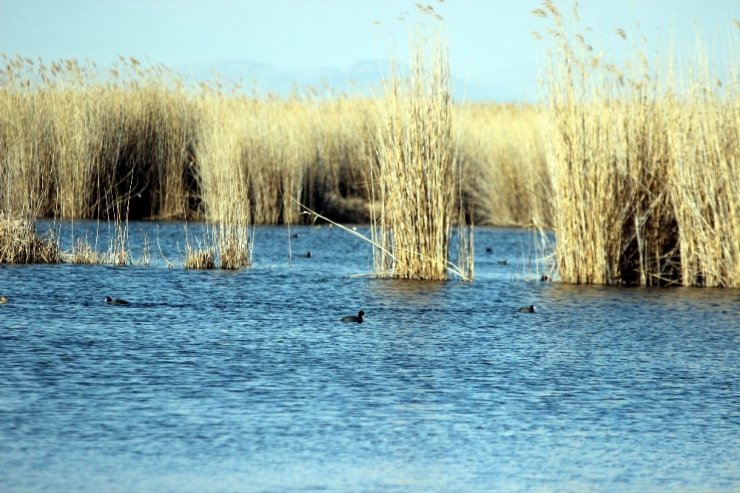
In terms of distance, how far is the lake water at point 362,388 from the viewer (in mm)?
5340

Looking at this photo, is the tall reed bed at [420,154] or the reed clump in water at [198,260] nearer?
the tall reed bed at [420,154]

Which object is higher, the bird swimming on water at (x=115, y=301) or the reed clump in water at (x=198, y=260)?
the reed clump in water at (x=198, y=260)

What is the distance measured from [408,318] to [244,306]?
5.05ft

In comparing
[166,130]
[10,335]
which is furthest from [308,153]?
[10,335]

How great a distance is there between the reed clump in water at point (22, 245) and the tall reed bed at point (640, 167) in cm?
566

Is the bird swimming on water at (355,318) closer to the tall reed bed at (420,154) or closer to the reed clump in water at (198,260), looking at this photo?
the tall reed bed at (420,154)

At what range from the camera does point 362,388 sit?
7.16 meters

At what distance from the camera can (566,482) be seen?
17.2 ft

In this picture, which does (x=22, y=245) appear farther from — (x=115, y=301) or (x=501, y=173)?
(x=501, y=173)

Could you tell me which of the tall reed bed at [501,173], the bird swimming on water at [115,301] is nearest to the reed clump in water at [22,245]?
the bird swimming on water at [115,301]

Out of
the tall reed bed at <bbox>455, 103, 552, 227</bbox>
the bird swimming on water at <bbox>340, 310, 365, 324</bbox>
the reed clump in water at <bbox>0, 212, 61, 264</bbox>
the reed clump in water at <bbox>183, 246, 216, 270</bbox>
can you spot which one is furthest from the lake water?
the tall reed bed at <bbox>455, 103, 552, 227</bbox>

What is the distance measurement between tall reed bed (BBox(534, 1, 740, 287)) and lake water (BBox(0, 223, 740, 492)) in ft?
2.31

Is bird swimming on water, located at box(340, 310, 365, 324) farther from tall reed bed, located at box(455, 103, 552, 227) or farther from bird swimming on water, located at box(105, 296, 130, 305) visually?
tall reed bed, located at box(455, 103, 552, 227)

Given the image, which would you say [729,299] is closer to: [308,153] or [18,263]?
[18,263]
